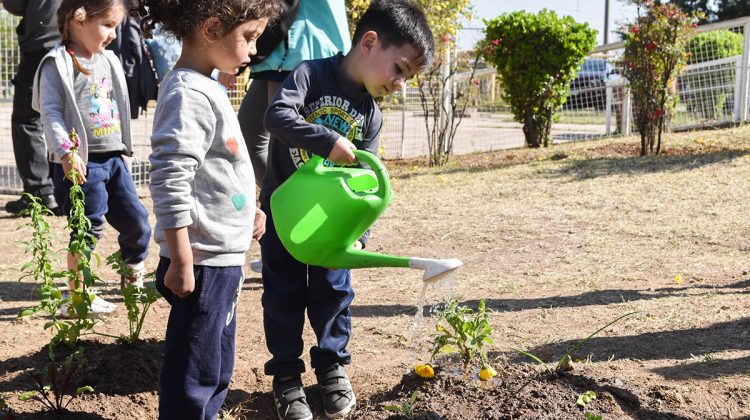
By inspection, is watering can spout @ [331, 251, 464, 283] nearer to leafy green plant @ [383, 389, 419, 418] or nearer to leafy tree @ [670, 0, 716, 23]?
leafy green plant @ [383, 389, 419, 418]

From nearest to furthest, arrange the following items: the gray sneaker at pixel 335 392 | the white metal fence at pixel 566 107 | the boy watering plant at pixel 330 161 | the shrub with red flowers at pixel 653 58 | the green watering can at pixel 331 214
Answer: the green watering can at pixel 331 214 → the boy watering plant at pixel 330 161 → the gray sneaker at pixel 335 392 → the shrub with red flowers at pixel 653 58 → the white metal fence at pixel 566 107

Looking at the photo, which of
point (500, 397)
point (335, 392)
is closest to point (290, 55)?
point (335, 392)

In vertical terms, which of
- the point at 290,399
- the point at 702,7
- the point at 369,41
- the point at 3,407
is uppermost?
the point at 702,7

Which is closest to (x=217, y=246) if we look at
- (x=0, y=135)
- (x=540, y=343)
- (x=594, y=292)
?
(x=540, y=343)

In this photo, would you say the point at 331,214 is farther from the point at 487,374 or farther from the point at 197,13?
the point at 487,374

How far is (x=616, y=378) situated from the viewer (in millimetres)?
2854

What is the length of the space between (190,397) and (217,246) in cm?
39

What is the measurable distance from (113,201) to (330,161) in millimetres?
1476

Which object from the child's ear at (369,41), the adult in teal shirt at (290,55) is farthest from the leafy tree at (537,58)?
the child's ear at (369,41)

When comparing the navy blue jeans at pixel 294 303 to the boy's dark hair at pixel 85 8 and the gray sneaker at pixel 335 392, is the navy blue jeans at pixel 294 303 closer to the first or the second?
the gray sneaker at pixel 335 392

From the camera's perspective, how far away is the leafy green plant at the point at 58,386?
266cm

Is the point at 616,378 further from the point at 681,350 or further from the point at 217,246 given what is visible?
the point at 217,246

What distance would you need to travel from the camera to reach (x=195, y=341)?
7.39ft

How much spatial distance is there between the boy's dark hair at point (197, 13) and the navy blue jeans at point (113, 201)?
151cm
